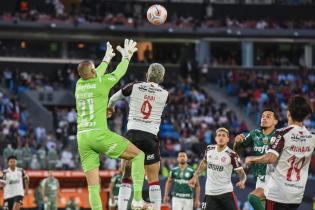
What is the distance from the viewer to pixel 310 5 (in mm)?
56625

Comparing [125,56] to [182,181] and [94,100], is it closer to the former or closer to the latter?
[94,100]

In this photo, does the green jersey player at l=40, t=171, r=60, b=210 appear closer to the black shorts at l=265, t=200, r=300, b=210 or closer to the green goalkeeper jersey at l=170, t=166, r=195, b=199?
the green goalkeeper jersey at l=170, t=166, r=195, b=199

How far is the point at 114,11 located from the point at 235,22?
825cm

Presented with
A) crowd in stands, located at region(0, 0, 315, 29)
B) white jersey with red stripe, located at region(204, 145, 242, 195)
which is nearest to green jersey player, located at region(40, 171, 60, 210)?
white jersey with red stripe, located at region(204, 145, 242, 195)

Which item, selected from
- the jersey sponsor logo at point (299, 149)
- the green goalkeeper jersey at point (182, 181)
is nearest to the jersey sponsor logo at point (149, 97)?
the jersey sponsor logo at point (299, 149)

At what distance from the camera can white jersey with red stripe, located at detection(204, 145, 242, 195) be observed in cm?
1482

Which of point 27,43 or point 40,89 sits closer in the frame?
point 40,89

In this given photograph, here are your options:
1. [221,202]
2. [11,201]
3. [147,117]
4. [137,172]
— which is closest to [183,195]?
[11,201]

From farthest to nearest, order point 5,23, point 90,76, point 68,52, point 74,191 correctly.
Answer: point 68,52 < point 5,23 < point 74,191 < point 90,76

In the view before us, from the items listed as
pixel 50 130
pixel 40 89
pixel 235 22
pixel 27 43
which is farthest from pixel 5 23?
pixel 235 22

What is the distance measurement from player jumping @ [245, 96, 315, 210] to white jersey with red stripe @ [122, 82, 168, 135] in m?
3.46

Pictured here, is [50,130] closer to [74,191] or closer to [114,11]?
[74,191]

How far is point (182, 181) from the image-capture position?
1972 centimetres

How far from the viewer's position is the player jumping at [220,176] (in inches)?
581
